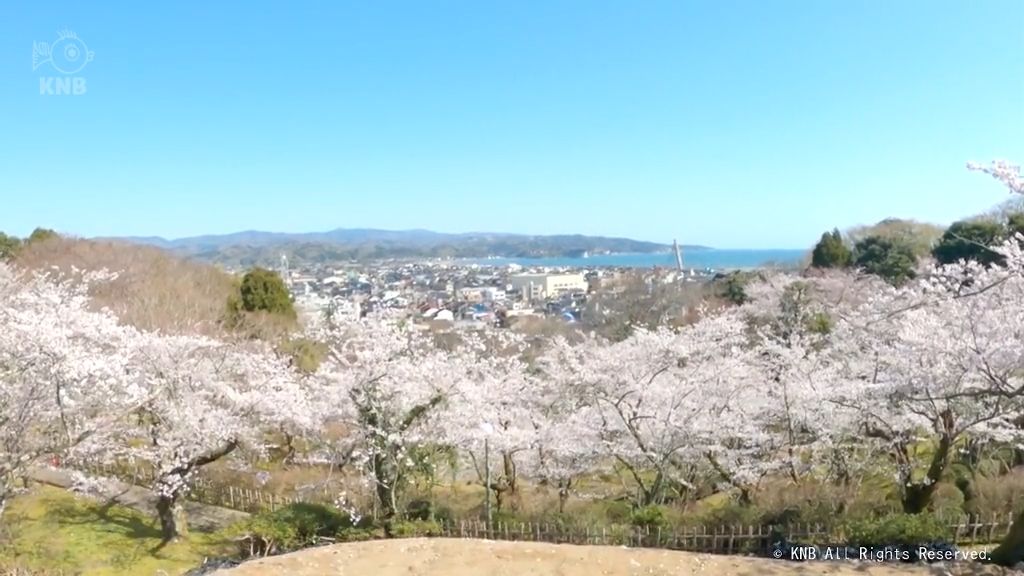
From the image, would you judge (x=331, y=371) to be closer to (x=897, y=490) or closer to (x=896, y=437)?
(x=896, y=437)

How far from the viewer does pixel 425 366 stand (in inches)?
432

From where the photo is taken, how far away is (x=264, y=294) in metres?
25.8

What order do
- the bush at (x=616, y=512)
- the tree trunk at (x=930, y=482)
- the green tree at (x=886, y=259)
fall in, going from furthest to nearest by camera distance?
the green tree at (x=886, y=259), the bush at (x=616, y=512), the tree trunk at (x=930, y=482)

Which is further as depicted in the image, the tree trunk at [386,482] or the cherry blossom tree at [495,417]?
the cherry blossom tree at [495,417]

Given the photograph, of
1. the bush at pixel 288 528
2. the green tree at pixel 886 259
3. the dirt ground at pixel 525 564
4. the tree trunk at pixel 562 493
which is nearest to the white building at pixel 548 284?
the green tree at pixel 886 259

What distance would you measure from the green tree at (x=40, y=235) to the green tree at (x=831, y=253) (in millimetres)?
38415

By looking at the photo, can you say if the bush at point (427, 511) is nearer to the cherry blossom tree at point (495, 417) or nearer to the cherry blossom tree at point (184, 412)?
the cherry blossom tree at point (495, 417)

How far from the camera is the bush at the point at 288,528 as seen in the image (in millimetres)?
9703

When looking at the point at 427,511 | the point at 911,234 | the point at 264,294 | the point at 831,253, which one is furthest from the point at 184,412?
the point at 911,234

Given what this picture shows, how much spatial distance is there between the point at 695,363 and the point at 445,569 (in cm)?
775

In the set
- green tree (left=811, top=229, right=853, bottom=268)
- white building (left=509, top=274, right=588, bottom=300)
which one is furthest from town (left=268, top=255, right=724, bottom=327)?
green tree (left=811, top=229, right=853, bottom=268)

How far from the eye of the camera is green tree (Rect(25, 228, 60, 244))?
97.0 ft

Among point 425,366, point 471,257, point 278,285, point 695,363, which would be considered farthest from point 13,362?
point 471,257

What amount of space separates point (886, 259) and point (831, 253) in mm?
3780
